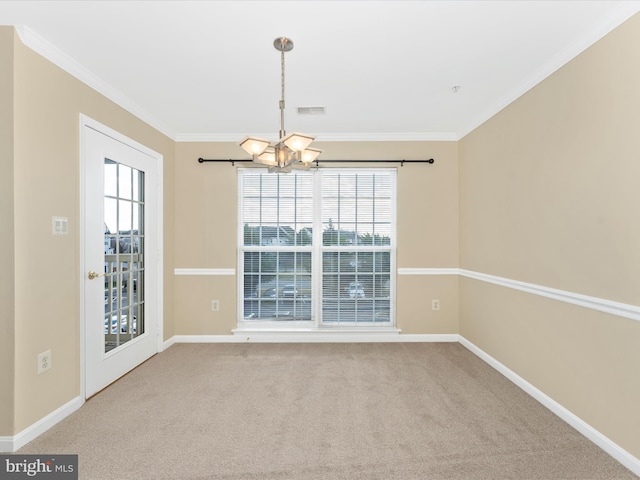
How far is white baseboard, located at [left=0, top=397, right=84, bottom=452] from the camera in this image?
1.98m

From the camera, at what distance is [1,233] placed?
1.97 meters

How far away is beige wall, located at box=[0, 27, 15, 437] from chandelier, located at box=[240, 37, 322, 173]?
4.52 feet

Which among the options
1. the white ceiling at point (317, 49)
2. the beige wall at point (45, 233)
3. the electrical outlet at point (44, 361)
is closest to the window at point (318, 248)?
the white ceiling at point (317, 49)

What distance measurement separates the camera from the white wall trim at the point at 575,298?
1.85 metres

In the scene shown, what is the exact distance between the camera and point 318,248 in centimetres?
417

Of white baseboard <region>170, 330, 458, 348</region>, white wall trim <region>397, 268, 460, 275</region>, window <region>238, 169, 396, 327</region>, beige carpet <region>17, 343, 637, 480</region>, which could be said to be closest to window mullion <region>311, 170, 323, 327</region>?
window <region>238, 169, 396, 327</region>

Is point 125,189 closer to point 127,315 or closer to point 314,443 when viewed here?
point 127,315

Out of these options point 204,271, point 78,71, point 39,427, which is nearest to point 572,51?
point 78,71

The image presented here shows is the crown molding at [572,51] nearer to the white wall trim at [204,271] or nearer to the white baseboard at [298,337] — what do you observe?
the white baseboard at [298,337]

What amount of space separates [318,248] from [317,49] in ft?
7.78

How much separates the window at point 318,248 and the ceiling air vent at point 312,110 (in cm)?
93

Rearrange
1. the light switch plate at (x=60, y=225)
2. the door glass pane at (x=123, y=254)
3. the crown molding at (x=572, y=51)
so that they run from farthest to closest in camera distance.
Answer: the door glass pane at (x=123, y=254)
the light switch plate at (x=60, y=225)
the crown molding at (x=572, y=51)

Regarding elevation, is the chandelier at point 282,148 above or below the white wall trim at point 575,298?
above

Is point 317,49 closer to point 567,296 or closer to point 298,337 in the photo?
point 567,296
